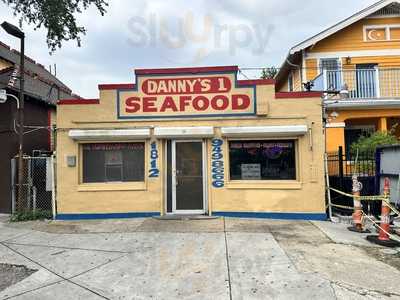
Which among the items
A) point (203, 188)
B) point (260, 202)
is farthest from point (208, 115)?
point (260, 202)

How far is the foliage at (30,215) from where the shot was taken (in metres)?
→ 8.69

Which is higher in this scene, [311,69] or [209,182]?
[311,69]

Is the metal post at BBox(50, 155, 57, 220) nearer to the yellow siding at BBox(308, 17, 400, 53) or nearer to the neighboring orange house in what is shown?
the neighboring orange house

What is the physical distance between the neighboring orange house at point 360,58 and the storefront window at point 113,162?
27.5ft

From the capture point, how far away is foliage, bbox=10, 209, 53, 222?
342 inches

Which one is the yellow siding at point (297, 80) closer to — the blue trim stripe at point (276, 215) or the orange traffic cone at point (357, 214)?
the blue trim stripe at point (276, 215)

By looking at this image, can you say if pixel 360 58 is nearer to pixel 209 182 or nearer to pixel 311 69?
pixel 311 69

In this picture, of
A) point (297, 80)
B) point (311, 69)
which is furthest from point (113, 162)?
point (297, 80)

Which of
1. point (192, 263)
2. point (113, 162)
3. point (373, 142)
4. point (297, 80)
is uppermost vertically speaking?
point (297, 80)

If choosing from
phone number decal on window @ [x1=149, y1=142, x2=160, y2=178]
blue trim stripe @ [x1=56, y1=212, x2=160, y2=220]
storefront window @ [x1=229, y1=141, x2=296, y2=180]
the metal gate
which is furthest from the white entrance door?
the metal gate

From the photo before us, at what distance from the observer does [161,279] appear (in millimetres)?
4660

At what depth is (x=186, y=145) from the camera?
8969 mm

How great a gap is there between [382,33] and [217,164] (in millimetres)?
11945

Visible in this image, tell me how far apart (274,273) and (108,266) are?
2.60 meters
